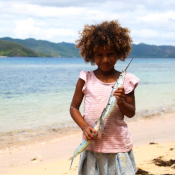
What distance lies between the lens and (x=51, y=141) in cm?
685

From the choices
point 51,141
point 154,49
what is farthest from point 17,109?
point 154,49

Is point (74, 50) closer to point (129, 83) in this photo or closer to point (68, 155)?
point (68, 155)

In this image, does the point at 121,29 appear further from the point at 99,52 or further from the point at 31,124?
the point at 31,124

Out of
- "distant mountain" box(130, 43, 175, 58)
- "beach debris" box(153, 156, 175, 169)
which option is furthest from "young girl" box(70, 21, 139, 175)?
"distant mountain" box(130, 43, 175, 58)

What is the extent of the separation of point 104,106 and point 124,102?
0.69ft

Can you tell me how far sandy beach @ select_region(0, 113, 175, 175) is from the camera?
4901 millimetres

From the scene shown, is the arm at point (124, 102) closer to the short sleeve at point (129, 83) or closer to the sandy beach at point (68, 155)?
the short sleeve at point (129, 83)

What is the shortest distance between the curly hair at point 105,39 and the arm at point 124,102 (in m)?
0.41

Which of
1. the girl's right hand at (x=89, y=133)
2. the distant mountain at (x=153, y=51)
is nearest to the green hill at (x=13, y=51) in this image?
the distant mountain at (x=153, y=51)

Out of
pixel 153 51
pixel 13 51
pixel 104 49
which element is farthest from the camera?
pixel 153 51

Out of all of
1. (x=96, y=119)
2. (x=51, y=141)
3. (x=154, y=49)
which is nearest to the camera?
(x=96, y=119)

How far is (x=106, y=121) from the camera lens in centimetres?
256

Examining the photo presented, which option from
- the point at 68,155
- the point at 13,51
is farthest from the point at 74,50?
the point at 68,155

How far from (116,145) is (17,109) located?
8145 mm
